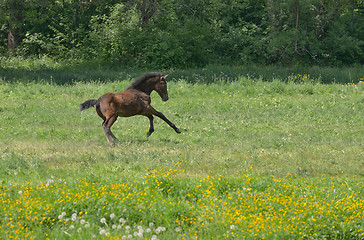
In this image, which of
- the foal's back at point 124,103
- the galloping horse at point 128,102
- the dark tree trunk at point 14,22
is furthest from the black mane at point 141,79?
the dark tree trunk at point 14,22

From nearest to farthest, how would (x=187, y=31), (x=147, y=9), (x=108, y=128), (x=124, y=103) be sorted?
(x=108, y=128) < (x=124, y=103) < (x=147, y=9) < (x=187, y=31)

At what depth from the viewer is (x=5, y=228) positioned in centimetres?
673

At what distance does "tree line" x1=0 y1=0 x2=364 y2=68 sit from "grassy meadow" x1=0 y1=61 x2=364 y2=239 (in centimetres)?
1122

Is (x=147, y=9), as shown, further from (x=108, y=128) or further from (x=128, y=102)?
(x=108, y=128)

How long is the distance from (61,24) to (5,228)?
28045 millimetres

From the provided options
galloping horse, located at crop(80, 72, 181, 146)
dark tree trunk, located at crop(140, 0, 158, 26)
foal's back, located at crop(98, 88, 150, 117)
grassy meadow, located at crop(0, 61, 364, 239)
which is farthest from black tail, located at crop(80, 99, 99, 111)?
dark tree trunk, located at crop(140, 0, 158, 26)

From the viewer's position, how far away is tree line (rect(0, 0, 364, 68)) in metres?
30.2

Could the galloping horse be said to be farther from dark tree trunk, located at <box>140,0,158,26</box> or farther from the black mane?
dark tree trunk, located at <box>140,0,158,26</box>

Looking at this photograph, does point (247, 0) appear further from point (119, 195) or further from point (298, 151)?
point (119, 195)

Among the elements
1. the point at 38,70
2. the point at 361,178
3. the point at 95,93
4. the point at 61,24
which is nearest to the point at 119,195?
the point at 361,178

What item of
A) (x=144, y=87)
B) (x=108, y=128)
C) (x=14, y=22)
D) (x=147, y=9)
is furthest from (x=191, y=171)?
(x=14, y=22)

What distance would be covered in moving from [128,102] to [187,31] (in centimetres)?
1919

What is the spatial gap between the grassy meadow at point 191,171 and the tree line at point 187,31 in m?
11.2

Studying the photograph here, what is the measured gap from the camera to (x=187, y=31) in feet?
102
